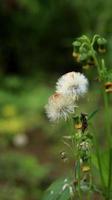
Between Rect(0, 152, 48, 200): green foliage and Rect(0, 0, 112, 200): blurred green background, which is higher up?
Rect(0, 0, 112, 200): blurred green background

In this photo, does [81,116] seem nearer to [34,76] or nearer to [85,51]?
[85,51]


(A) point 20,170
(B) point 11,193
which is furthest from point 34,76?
(B) point 11,193

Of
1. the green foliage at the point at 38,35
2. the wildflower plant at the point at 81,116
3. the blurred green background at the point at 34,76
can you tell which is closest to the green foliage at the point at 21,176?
the blurred green background at the point at 34,76

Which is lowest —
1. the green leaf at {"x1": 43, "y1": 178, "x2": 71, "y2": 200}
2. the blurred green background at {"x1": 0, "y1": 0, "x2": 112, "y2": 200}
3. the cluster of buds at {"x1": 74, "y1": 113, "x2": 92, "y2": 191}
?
the green leaf at {"x1": 43, "y1": 178, "x2": 71, "y2": 200}

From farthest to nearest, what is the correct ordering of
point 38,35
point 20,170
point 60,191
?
point 38,35
point 20,170
point 60,191

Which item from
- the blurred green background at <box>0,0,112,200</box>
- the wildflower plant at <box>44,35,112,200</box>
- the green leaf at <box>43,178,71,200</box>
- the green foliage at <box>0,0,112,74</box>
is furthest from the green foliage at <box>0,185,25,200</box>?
the green foliage at <box>0,0,112,74</box>

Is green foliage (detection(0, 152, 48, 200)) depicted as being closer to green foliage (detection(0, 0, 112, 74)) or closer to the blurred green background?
the blurred green background
